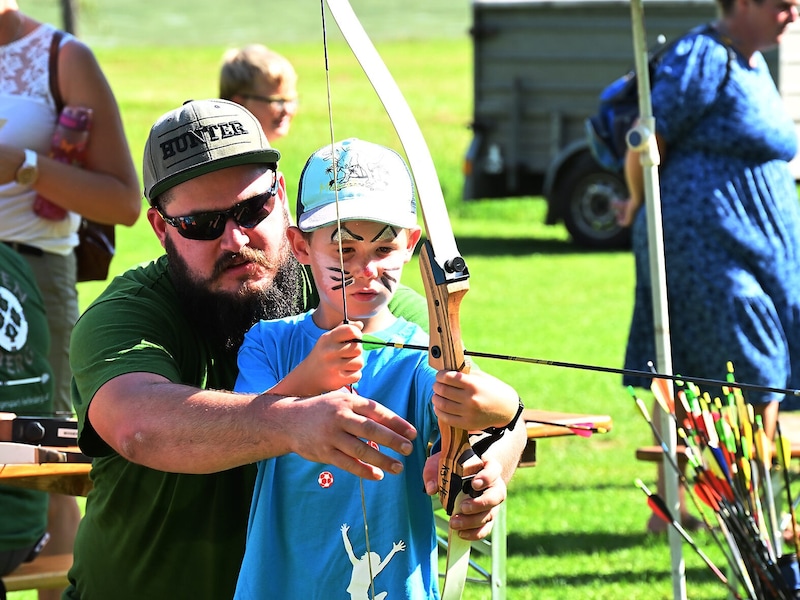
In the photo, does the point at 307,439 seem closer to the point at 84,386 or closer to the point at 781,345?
the point at 84,386

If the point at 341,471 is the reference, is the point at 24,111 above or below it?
above

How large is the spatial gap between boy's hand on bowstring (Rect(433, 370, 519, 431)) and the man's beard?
0.77m

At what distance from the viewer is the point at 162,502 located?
253 cm

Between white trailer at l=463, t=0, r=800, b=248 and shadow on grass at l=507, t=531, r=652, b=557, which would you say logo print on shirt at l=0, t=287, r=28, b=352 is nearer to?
shadow on grass at l=507, t=531, r=652, b=557

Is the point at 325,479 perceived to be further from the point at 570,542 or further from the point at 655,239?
the point at 570,542

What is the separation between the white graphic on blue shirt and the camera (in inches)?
82.8

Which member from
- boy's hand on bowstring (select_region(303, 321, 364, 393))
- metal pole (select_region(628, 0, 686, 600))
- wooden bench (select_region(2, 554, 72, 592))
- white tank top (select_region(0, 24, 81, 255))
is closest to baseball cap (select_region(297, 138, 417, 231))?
boy's hand on bowstring (select_region(303, 321, 364, 393))

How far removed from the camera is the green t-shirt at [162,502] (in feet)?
8.13

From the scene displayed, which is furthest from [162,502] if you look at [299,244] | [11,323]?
[11,323]

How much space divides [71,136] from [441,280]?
2.17 meters

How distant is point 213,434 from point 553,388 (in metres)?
5.83

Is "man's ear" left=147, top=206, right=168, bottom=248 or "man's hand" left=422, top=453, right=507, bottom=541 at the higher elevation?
"man's ear" left=147, top=206, right=168, bottom=248

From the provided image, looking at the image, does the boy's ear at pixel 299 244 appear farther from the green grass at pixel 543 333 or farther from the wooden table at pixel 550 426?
the green grass at pixel 543 333

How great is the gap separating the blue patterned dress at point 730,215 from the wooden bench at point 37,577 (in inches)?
88.6
